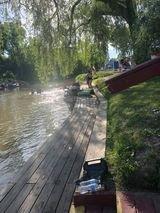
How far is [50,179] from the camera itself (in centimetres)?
657

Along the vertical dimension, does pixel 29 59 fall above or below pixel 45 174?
above

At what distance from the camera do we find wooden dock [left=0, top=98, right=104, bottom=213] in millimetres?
5461

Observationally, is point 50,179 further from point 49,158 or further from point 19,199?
point 49,158

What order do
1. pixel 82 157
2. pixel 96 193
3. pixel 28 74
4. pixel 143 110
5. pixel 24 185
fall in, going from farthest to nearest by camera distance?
1. pixel 28 74
2. pixel 143 110
3. pixel 82 157
4. pixel 24 185
5. pixel 96 193

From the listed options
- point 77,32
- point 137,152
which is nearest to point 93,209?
point 137,152

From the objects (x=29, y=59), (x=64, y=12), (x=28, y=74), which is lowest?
(x=28, y=74)

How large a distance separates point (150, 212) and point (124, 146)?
1.77 metres

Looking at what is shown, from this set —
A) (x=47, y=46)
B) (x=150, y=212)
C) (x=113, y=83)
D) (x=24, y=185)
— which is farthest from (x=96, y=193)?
(x=47, y=46)

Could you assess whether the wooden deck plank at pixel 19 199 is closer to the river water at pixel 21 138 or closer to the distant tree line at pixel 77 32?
the river water at pixel 21 138

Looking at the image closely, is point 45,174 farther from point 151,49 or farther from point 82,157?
point 151,49

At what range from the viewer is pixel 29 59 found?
60.7 feet

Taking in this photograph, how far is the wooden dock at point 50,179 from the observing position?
546cm

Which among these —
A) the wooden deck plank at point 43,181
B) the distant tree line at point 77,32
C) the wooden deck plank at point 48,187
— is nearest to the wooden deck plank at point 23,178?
the wooden deck plank at point 43,181

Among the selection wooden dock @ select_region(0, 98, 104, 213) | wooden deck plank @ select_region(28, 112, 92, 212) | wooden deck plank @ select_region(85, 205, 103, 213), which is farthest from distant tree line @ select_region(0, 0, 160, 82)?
wooden deck plank @ select_region(85, 205, 103, 213)
